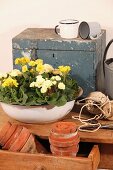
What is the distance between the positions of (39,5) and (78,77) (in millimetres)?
390

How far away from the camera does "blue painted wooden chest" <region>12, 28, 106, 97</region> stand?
145 cm

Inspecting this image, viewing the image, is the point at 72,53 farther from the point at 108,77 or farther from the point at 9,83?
the point at 9,83

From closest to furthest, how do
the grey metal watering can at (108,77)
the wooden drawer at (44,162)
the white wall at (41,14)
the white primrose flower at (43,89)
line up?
the wooden drawer at (44,162), the white primrose flower at (43,89), the grey metal watering can at (108,77), the white wall at (41,14)

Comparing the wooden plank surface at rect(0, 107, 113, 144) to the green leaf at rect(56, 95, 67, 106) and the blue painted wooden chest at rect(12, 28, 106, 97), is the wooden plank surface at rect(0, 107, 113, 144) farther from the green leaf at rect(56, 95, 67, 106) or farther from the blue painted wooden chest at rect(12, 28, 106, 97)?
the blue painted wooden chest at rect(12, 28, 106, 97)

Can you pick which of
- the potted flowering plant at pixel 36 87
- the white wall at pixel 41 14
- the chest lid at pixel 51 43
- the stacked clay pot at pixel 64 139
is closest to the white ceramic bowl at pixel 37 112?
the potted flowering plant at pixel 36 87

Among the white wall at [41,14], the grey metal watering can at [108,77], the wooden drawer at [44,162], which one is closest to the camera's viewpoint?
the wooden drawer at [44,162]

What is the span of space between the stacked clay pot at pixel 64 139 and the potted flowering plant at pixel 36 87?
0.42ft

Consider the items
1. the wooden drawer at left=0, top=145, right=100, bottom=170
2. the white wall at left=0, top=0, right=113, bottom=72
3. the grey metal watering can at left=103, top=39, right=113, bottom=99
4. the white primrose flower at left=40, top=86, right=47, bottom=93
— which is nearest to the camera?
the wooden drawer at left=0, top=145, right=100, bottom=170

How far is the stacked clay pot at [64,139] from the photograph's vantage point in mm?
1123

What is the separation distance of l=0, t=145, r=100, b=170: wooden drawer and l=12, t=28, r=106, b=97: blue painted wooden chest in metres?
0.38

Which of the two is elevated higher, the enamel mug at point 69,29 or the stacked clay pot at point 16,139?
the enamel mug at point 69,29

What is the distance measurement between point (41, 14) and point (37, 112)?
567 millimetres

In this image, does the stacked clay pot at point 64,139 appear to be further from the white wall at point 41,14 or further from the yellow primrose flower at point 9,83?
the white wall at point 41,14

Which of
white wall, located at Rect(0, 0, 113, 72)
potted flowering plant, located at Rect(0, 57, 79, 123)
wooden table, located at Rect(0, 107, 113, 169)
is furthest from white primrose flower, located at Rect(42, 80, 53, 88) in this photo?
white wall, located at Rect(0, 0, 113, 72)
